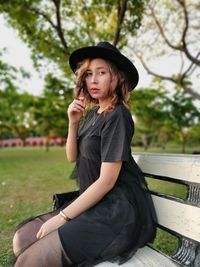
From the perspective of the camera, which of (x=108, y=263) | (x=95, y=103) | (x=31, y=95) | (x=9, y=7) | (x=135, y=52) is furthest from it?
(x=31, y=95)

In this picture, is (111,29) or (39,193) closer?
(39,193)

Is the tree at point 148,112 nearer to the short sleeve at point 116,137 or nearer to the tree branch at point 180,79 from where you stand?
the tree branch at point 180,79

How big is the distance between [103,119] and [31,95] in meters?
37.3

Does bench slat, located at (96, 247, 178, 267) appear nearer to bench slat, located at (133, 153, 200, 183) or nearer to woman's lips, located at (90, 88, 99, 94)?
bench slat, located at (133, 153, 200, 183)

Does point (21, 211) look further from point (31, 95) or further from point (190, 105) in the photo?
point (31, 95)

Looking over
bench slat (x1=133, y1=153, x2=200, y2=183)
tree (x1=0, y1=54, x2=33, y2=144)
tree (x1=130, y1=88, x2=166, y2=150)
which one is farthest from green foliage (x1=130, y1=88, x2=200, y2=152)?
bench slat (x1=133, y1=153, x2=200, y2=183)

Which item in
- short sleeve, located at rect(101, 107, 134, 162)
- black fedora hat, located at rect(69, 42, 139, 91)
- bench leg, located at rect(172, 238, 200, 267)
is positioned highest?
black fedora hat, located at rect(69, 42, 139, 91)

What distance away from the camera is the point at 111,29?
12430 mm

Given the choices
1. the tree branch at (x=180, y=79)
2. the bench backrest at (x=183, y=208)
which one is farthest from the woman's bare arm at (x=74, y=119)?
the tree branch at (x=180, y=79)

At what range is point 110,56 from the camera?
2.09m

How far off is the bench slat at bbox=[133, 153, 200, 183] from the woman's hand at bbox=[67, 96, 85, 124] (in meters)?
0.53

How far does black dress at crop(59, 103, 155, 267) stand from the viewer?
1.80m

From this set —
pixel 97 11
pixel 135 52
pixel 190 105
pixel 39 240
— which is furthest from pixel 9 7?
pixel 190 105

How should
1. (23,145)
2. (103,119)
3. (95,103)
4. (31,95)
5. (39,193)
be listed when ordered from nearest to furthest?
1. (103,119)
2. (95,103)
3. (39,193)
4. (31,95)
5. (23,145)
